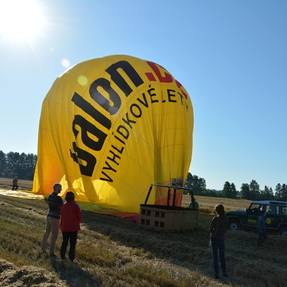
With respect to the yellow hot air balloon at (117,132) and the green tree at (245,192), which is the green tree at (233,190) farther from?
the yellow hot air balloon at (117,132)

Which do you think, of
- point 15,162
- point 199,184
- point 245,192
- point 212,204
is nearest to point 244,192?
point 245,192

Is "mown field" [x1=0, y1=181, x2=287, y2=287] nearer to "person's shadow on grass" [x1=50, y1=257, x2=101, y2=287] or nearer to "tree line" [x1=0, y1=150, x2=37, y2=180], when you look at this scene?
"person's shadow on grass" [x1=50, y1=257, x2=101, y2=287]

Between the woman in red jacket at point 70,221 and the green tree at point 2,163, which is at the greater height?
the green tree at point 2,163

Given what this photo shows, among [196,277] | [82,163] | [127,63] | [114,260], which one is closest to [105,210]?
[82,163]

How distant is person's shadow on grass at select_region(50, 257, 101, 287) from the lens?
786 cm

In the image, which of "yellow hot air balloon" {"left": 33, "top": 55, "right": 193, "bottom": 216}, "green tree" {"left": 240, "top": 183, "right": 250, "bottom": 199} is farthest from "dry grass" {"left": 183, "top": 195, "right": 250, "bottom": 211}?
"green tree" {"left": 240, "top": 183, "right": 250, "bottom": 199}

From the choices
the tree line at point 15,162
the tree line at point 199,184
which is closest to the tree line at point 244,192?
the tree line at point 199,184

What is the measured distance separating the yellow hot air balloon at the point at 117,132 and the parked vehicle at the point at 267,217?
10.1 feet

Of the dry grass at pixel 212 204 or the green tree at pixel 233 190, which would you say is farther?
the green tree at pixel 233 190

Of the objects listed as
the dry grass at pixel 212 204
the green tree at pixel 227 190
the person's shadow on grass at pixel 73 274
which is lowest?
the person's shadow on grass at pixel 73 274

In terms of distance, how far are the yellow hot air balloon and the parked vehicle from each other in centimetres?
309

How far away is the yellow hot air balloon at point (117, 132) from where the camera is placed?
17516mm

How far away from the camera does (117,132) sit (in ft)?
57.8

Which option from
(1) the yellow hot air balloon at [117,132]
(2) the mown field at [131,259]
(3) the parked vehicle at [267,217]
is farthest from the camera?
(3) the parked vehicle at [267,217]
